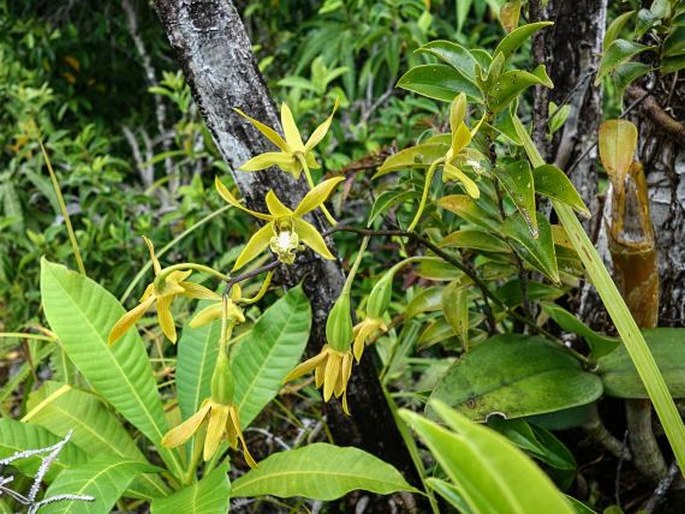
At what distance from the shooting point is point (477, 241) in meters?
0.79

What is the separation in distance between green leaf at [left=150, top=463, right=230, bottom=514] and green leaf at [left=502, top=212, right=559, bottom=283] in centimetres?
39

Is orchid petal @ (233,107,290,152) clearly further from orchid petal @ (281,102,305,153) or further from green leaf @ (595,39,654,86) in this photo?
green leaf @ (595,39,654,86)

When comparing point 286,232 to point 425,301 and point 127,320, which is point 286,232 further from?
point 425,301

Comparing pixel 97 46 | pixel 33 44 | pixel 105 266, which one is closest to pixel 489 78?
pixel 105 266

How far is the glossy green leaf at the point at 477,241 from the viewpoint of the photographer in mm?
792

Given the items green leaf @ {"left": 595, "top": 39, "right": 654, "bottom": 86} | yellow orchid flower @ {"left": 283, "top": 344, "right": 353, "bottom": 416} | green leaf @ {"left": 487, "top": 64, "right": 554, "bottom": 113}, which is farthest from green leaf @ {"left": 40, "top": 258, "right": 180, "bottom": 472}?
green leaf @ {"left": 595, "top": 39, "right": 654, "bottom": 86}

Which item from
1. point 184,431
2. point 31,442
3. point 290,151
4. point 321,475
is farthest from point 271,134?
point 31,442

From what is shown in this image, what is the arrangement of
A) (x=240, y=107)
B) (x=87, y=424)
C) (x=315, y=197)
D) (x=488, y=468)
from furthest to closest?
(x=87, y=424)
(x=240, y=107)
(x=315, y=197)
(x=488, y=468)

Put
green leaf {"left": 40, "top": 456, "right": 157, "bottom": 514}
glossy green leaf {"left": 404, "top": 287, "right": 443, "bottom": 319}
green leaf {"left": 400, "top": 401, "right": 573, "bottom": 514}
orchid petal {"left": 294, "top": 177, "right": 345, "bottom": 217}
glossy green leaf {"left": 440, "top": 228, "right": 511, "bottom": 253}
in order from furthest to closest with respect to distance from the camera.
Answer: glossy green leaf {"left": 404, "top": 287, "right": 443, "bottom": 319}
glossy green leaf {"left": 440, "top": 228, "right": 511, "bottom": 253}
green leaf {"left": 40, "top": 456, "right": 157, "bottom": 514}
orchid petal {"left": 294, "top": 177, "right": 345, "bottom": 217}
green leaf {"left": 400, "top": 401, "right": 573, "bottom": 514}

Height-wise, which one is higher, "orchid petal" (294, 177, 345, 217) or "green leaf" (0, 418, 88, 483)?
"orchid petal" (294, 177, 345, 217)

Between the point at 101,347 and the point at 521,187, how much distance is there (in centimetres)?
57

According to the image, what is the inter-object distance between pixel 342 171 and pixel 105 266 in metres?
0.91

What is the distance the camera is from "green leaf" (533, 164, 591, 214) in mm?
656

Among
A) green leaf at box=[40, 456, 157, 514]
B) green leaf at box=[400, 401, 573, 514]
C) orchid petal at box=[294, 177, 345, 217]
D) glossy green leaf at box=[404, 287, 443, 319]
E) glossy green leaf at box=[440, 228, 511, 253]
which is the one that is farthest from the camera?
glossy green leaf at box=[404, 287, 443, 319]
